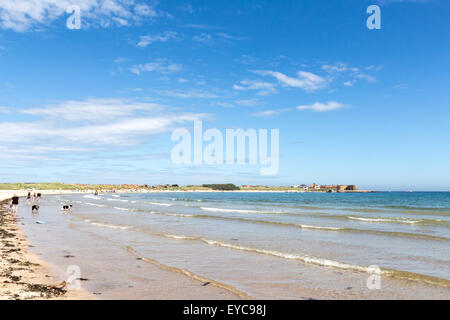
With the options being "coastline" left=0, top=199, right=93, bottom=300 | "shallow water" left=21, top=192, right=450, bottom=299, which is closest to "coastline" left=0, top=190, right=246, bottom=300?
"coastline" left=0, top=199, right=93, bottom=300

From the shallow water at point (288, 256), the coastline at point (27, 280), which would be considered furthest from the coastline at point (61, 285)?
the shallow water at point (288, 256)

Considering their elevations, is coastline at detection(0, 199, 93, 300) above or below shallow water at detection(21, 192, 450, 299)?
above

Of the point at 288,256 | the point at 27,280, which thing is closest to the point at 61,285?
the point at 27,280

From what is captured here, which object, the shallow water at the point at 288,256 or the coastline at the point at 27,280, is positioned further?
the shallow water at the point at 288,256

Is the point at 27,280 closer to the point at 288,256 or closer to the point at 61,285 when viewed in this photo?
the point at 61,285

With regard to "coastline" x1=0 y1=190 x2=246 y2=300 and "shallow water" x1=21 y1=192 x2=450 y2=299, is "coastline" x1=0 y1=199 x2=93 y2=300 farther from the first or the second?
"shallow water" x1=21 y1=192 x2=450 y2=299

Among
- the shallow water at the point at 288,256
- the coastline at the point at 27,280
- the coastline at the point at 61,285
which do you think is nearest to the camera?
the coastline at the point at 27,280

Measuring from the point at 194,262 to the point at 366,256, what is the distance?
25.3 ft

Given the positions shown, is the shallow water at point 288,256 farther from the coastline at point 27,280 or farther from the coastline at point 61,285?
the coastline at point 27,280

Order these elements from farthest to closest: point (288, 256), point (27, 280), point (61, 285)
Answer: point (288, 256), point (27, 280), point (61, 285)
